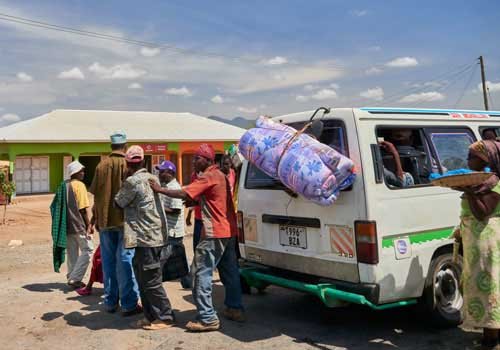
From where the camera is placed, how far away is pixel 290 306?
20.0ft

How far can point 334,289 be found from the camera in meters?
4.46

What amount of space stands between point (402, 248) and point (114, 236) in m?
3.17

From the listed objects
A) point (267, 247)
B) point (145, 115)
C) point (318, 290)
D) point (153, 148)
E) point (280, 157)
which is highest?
point (145, 115)

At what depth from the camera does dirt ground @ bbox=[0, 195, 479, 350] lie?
4.72 metres

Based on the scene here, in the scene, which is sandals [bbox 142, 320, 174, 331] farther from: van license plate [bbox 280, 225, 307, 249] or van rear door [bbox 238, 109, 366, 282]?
van license plate [bbox 280, 225, 307, 249]

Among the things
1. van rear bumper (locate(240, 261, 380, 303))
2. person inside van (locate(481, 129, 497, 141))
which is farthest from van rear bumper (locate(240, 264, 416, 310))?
person inside van (locate(481, 129, 497, 141))

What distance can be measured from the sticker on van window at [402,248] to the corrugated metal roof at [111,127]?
872 inches

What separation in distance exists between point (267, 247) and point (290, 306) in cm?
120

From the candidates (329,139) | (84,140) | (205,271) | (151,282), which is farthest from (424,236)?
(84,140)

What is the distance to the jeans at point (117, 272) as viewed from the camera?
18.2ft

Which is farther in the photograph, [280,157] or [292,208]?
[292,208]

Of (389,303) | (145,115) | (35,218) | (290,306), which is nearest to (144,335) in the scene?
(290,306)

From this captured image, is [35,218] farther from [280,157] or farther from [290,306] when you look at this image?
[280,157]

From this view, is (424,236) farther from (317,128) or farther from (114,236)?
(114,236)
